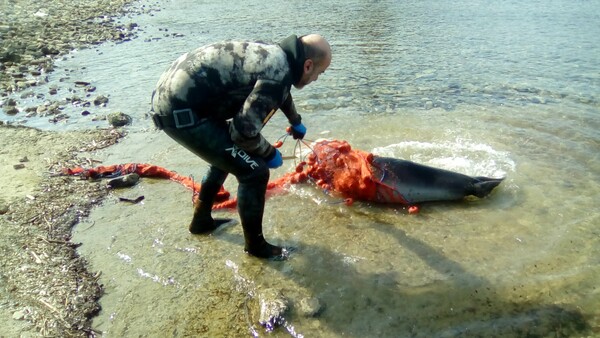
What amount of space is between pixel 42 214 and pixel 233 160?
242 cm

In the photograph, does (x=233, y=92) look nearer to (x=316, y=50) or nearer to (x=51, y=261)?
(x=316, y=50)

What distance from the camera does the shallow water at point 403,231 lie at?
3410 millimetres

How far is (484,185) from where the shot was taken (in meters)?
5.00

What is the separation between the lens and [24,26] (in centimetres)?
1509

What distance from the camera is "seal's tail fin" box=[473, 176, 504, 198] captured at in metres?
4.98

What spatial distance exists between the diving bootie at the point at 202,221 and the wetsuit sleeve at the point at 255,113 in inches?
46.3

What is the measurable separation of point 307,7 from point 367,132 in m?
14.7

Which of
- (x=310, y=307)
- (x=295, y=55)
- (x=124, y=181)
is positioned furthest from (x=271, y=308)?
(x=124, y=181)

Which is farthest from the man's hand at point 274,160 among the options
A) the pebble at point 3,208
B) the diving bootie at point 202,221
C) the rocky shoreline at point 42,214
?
the pebble at point 3,208

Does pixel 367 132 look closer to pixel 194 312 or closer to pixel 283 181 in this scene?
pixel 283 181

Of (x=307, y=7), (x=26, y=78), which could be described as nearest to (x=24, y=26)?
(x=26, y=78)

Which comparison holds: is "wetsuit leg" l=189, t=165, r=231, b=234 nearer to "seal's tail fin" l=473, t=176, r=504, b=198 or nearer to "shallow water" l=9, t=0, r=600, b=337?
"shallow water" l=9, t=0, r=600, b=337

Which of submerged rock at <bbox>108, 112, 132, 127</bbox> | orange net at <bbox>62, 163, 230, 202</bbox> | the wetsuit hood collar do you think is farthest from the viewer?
submerged rock at <bbox>108, 112, 132, 127</bbox>

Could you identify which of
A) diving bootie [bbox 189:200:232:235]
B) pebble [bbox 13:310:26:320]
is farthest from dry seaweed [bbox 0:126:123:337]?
diving bootie [bbox 189:200:232:235]
